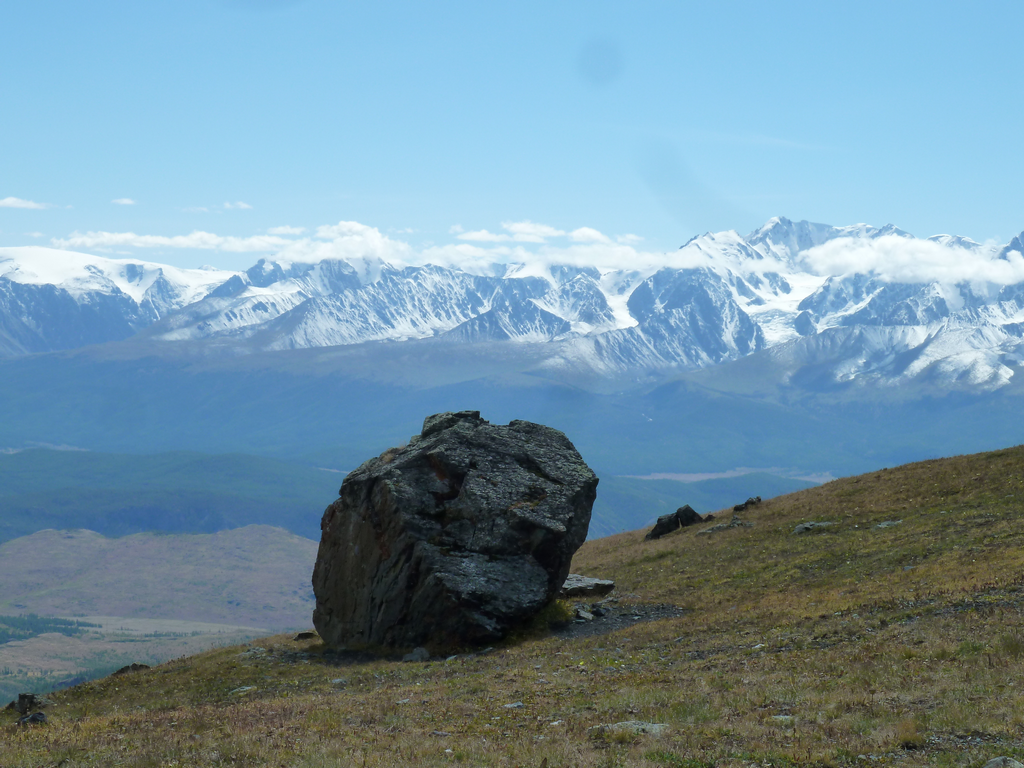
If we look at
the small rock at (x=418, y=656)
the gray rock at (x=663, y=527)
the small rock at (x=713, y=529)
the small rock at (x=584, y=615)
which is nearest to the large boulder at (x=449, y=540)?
the small rock at (x=418, y=656)

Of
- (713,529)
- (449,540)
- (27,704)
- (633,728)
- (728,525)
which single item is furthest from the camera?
(728,525)

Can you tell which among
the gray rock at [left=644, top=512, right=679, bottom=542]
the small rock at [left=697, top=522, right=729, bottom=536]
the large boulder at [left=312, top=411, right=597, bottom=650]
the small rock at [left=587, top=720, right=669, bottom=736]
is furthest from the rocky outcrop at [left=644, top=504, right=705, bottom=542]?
the small rock at [left=587, top=720, right=669, bottom=736]

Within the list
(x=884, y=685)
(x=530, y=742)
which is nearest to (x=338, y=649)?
(x=530, y=742)

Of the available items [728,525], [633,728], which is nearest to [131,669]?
[633,728]

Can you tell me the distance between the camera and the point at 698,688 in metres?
21.8

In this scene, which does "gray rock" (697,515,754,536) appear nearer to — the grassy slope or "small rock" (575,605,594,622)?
the grassy slope

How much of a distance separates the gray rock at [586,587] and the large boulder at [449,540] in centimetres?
475

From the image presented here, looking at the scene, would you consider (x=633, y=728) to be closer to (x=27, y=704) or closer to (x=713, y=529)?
(x=27, y=704)

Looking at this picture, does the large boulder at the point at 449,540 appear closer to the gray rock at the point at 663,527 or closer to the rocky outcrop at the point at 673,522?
the gray rock at the point at 663,527

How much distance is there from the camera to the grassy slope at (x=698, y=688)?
16844mm

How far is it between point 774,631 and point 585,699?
29.2 ft

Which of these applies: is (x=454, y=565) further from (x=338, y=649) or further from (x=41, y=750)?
(x=41, y=750)

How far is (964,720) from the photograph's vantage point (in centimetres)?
1684

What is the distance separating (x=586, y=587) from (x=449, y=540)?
9.20 metres
